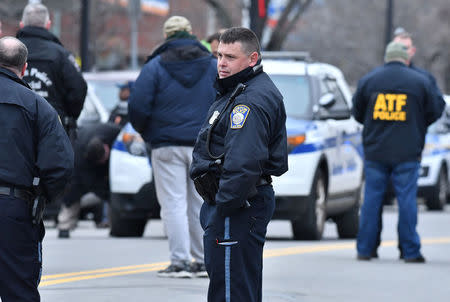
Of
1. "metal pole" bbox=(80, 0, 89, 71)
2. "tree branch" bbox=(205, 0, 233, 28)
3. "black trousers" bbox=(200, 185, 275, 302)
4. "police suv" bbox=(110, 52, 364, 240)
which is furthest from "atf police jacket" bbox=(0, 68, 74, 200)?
"tree branch" bbox=(205, 0, 233, 28)

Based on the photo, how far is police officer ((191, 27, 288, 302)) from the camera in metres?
6.10

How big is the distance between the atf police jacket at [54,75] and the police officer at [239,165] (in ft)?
13.0

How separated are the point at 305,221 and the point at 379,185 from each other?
206 cm

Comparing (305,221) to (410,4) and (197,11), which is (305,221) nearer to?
(197,11)

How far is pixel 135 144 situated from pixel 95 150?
904 millimetres

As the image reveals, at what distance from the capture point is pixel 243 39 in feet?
21.0

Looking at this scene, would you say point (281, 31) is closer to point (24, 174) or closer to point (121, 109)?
point (121, 109)

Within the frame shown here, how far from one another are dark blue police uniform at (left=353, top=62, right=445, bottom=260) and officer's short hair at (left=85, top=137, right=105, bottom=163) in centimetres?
405

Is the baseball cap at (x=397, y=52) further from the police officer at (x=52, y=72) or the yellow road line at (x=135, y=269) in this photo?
the police officer at (x=52, y=72)

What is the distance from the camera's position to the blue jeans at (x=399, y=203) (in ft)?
38.3

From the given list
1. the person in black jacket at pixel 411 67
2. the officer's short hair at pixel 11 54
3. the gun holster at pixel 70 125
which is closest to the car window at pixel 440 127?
the person in black jacket at pixel 411 67

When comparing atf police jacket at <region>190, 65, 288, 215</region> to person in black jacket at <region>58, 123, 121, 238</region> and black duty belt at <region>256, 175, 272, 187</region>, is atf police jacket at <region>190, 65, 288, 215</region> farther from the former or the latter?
person in black jacket at <region>58, 123, 121, 238</region>

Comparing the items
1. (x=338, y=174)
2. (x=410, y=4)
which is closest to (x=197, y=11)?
(x=410, y=4)

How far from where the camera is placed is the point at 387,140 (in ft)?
38.0
